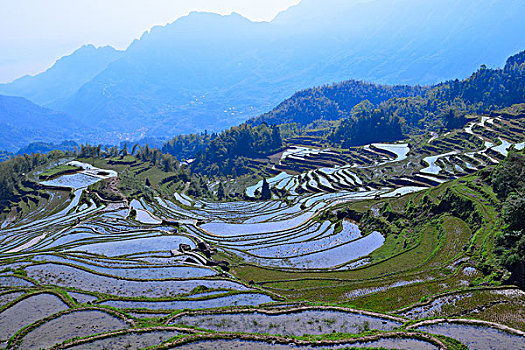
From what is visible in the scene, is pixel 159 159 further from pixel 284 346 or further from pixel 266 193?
pixel 284 346

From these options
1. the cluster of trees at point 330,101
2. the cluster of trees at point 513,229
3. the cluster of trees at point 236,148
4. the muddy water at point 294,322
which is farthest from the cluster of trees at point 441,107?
the muddy water at point 294,322

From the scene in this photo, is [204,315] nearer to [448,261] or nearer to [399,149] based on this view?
[448,261]

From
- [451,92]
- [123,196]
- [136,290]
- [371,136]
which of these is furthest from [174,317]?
[451,92]

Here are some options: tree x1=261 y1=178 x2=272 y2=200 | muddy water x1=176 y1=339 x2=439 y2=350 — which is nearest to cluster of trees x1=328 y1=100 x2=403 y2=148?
tree x1=261 y1=178 x2=272 y2=200

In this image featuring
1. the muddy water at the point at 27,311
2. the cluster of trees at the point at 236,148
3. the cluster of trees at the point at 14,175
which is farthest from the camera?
the cluster of trees at the point at 236,148

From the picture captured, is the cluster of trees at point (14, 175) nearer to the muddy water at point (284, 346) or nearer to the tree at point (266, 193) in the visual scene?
the tree at point (266, 193)

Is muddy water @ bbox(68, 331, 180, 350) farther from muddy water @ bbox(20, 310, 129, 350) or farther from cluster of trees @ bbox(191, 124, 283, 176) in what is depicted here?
cluster of trees @ bbox(191, 124, 283, 176)
